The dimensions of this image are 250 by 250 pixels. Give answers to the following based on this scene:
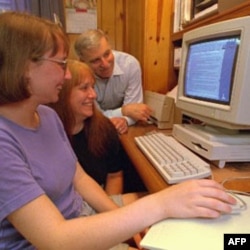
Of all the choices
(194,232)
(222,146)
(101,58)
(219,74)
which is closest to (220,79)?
(219,74)

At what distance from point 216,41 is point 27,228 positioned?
30.9 inches

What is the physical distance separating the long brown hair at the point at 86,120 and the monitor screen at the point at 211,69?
41cm

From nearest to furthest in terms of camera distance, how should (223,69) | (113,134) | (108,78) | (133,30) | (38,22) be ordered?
(38,22), (223,69), (113,134), (108,78), (133,30)

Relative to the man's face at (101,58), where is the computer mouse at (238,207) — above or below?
below

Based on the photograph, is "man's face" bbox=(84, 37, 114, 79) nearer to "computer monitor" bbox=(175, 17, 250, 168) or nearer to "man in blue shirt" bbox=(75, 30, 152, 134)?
"man in blue shirt" bbox=(75, 30, 152, 134)

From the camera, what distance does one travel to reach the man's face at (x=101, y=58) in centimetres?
174

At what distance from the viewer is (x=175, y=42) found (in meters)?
2.06

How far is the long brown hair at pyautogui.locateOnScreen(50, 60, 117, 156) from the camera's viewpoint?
51.3 inches

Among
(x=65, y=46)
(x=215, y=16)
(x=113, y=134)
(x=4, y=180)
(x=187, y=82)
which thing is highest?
(x=215, y=16)

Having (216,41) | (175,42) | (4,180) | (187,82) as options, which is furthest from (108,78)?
(4,180)

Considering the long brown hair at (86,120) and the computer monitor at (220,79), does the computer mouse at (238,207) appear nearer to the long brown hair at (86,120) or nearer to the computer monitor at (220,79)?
the computer monitor at (220,79)

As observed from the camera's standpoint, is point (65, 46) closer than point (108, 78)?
Yes

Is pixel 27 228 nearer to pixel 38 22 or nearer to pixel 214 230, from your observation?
pixel 214 230

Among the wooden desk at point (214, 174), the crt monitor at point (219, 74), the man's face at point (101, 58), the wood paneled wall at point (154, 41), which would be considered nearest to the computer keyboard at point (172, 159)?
the wooden desk at point (214, 174)
